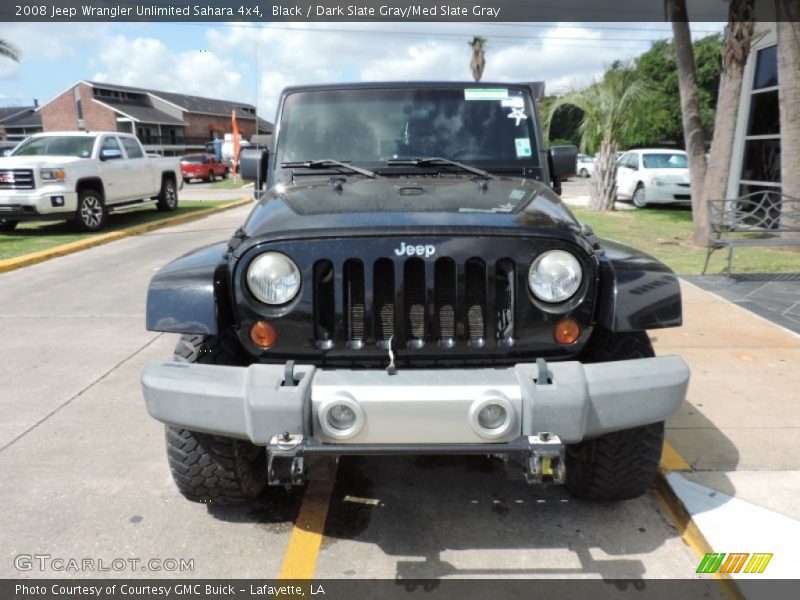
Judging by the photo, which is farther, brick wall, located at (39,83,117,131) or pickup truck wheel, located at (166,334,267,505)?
brick wall, located at (39,83,117,131)

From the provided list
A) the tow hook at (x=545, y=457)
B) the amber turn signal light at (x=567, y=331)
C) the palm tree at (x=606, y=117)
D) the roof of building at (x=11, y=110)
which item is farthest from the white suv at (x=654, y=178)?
the roof of building at (x=11, y=110)

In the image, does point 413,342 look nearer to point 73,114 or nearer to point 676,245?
point 676,245

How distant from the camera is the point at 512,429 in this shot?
2188mm

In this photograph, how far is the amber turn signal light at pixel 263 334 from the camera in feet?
8.14

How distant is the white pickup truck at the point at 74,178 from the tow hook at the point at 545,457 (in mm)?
11101

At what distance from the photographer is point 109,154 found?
12656 mm

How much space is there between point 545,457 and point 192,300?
139 centimetres

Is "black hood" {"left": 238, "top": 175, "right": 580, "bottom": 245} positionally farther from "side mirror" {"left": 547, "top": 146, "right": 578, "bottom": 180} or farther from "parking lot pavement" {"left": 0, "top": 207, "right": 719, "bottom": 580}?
"parking lot pavement" {"left": 0, "top": 207, "right": 719, "bottom": 580}

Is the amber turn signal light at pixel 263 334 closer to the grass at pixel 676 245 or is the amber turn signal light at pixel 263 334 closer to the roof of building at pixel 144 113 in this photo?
the grass at pixel 676 245

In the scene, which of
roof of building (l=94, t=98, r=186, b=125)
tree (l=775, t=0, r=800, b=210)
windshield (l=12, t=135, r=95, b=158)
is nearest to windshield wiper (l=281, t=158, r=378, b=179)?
tree (l=775, t=0, r=800, b=210)

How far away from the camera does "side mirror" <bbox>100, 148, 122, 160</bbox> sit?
1241 cm

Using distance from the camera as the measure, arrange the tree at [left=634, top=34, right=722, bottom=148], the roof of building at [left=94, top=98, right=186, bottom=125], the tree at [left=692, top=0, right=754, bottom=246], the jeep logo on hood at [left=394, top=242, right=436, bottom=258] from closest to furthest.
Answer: the jeep logo on hood at [left=394, top=242, right=436, bottom=258] → the tree at [left=692, top=0, right=754, bottom=246] → the tree at [left=634, top=34, right=722, bottom=148] → the roof of building at [left=94, top=98, right=186, bottom=125]

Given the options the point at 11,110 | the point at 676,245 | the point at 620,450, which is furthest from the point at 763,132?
the point at 11,110

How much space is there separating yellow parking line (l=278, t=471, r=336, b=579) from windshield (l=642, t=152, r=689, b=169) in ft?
50.8
